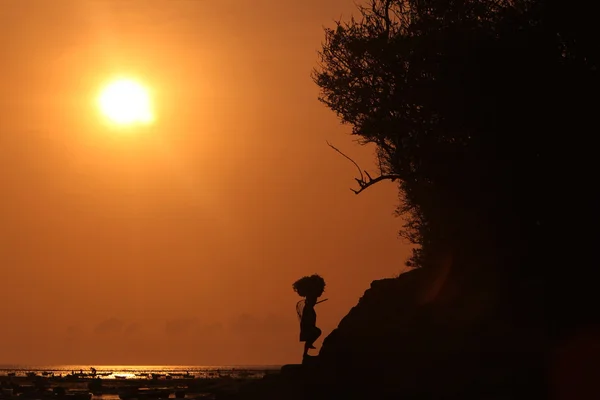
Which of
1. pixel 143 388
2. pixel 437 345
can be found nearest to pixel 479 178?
pixel 437 345

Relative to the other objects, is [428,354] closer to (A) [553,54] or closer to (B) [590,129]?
(B) [590,129]

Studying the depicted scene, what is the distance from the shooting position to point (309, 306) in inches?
1320

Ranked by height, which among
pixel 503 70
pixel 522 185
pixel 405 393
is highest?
pixel 503 70

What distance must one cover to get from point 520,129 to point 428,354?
28.1ft

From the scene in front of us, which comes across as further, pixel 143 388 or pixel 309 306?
pixel 143 388

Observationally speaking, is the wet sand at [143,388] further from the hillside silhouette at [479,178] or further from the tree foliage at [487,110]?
the tree foliage at [487,110]

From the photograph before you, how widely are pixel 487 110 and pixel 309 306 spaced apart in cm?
1005

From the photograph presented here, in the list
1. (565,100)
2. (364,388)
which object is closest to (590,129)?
(565,100)

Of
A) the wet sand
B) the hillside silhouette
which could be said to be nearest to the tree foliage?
the hillside silhouette

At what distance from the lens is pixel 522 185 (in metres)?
31.4

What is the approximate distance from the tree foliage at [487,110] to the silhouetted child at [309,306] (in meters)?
5.66

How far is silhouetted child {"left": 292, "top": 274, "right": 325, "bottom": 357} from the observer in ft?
108

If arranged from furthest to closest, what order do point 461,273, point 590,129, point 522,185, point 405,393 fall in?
point 461,273
point 522,185
point 590,129
point 405,393

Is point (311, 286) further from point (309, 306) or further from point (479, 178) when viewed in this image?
point (479, 178)
